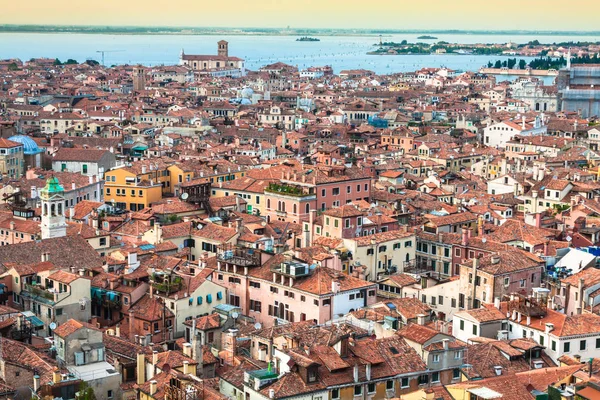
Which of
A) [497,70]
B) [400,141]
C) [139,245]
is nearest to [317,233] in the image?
[139,245]

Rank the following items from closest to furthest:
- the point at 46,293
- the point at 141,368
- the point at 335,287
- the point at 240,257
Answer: the point at 141,368, the point at 46,293, the point at 335,287, the point at 240,257

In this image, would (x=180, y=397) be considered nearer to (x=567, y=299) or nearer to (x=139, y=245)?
(x=567, y=299)

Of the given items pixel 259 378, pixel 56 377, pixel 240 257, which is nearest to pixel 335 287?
pixel 240 257

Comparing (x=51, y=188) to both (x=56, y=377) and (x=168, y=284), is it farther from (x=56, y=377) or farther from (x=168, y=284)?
(x=56, y=377)

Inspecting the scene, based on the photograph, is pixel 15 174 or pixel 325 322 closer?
pixel 325 322

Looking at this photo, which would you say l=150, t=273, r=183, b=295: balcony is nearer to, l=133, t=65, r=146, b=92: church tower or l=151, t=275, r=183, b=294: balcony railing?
l=151, t=275, r=183, b=294: balcony railing

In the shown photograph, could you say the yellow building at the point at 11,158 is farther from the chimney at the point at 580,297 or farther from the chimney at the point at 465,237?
the chimney at the point at 580,297

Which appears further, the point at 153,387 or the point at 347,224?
the point at 347,224

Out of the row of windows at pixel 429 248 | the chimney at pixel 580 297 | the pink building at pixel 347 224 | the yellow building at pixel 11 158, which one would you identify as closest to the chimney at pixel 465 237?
the row of windows at pixel 429 248
